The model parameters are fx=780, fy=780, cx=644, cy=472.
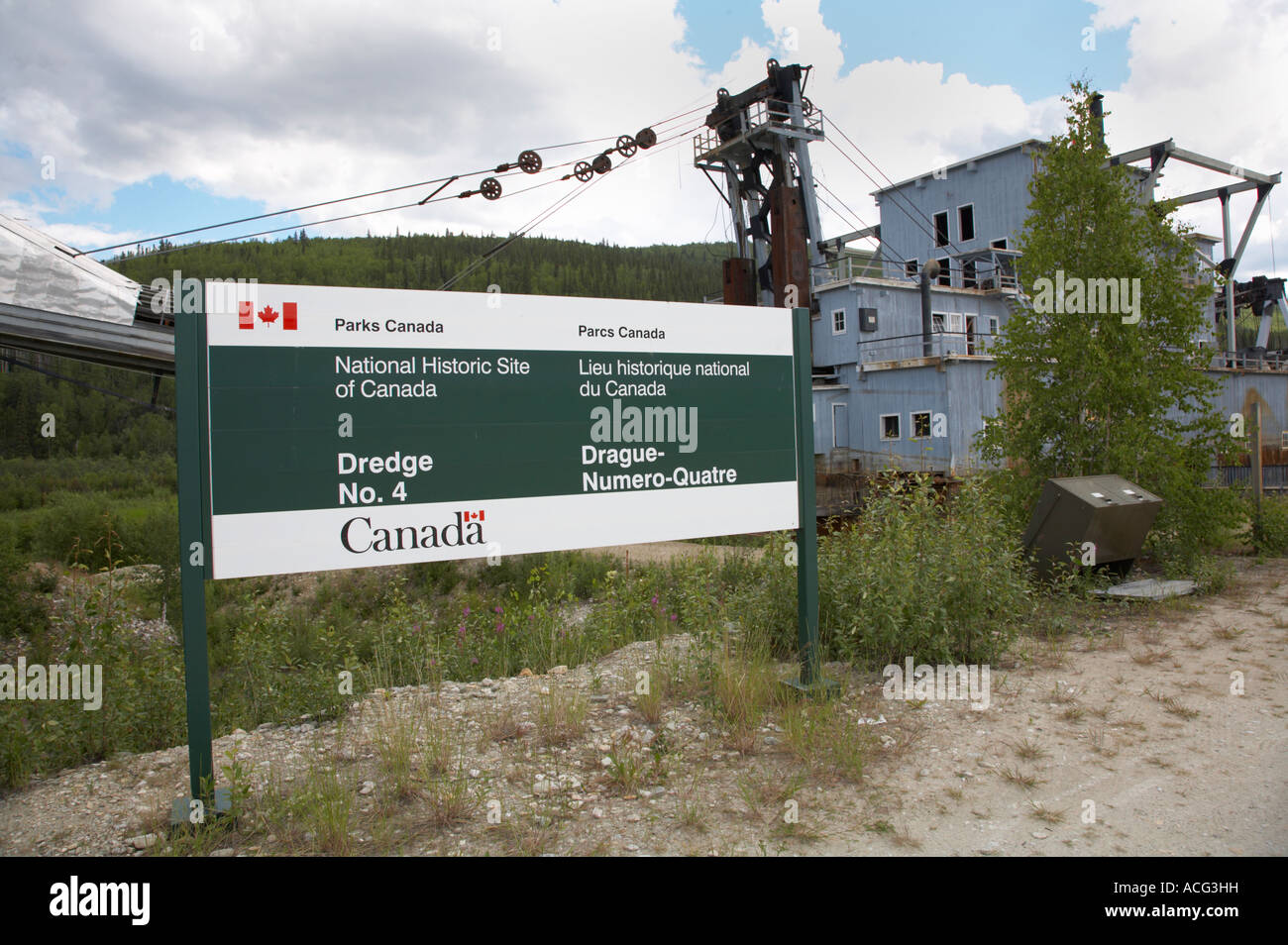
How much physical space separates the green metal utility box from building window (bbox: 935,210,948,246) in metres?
25.6

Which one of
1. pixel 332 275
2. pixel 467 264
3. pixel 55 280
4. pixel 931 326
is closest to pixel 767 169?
pixel 931 326

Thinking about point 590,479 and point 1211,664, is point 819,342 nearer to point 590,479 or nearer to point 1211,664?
point 1211,664

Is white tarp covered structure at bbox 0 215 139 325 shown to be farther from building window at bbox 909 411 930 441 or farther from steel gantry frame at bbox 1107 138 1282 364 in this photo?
steel gantry frame at bbox 1107 138 1282 364

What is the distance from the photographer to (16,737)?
14.3 feet

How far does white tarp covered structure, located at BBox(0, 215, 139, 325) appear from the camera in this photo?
8242 mm

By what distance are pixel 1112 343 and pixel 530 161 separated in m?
10.1

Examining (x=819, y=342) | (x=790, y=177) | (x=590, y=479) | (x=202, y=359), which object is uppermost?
(x=790, y=177)

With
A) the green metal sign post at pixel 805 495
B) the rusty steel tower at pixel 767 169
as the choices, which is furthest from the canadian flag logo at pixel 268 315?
the rusty steel tower at pixel 767 169

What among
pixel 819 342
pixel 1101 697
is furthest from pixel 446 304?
pixel 819 342

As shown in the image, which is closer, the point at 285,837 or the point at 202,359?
the point at 285,837

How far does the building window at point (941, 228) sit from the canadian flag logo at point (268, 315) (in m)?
32.3

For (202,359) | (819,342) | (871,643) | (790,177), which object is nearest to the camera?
(202,359)

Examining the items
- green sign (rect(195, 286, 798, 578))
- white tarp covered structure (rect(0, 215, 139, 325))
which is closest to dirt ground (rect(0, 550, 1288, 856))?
green sign (rect(195, 286, 798, 578))

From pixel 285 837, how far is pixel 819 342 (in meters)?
27.6
